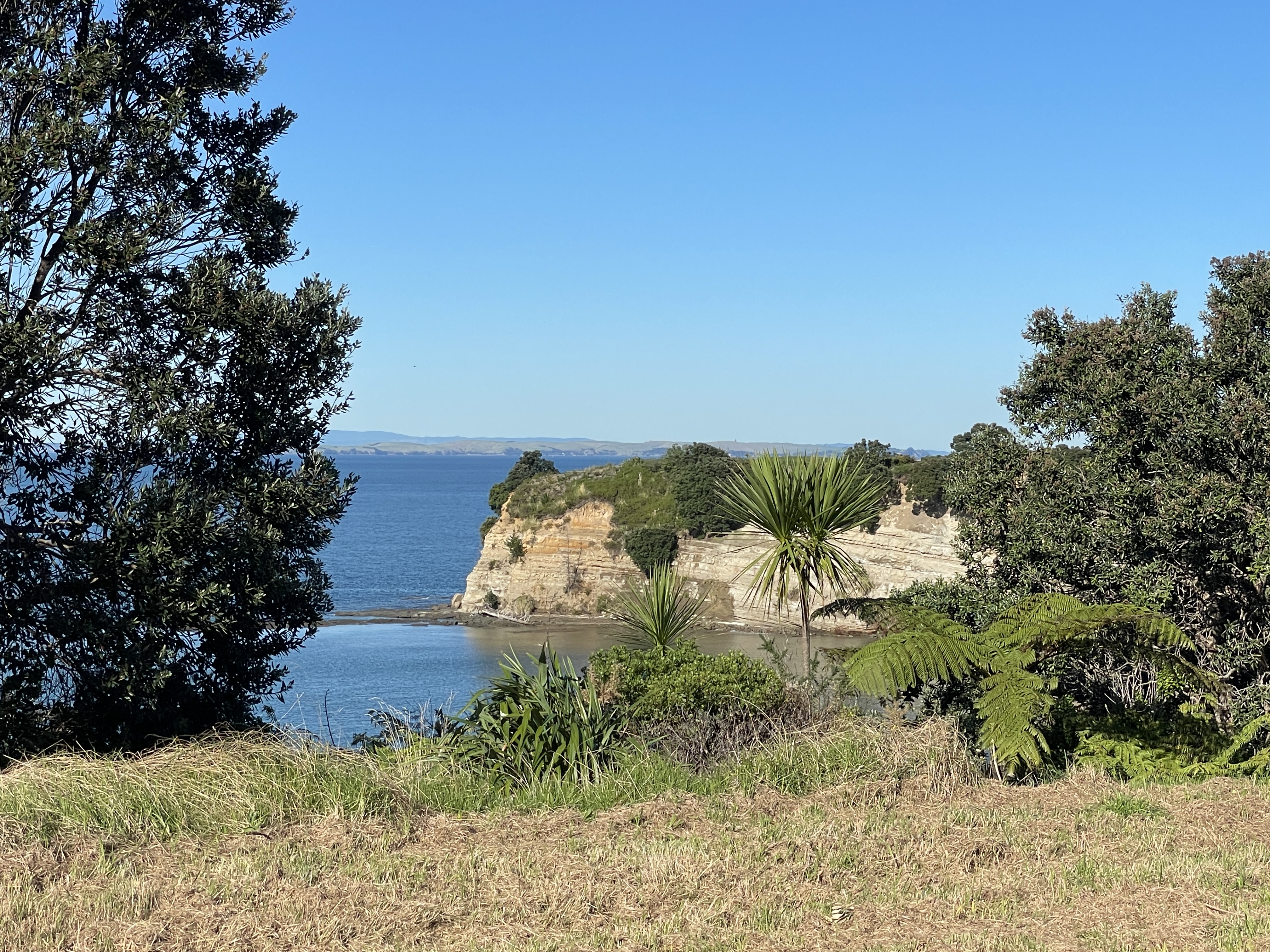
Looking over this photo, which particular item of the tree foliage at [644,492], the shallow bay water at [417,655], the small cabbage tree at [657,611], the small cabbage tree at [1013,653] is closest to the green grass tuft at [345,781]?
the small cabbage tree at [1013,653]

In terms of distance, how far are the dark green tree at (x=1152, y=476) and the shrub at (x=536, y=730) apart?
5.95 m

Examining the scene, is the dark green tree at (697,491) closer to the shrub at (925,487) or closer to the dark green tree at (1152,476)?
the shrub at (925,487)

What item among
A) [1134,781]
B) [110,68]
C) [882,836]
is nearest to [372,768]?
[882,836]

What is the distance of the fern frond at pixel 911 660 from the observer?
851 centimetres

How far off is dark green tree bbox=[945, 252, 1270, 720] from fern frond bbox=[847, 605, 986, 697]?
349 centimetres

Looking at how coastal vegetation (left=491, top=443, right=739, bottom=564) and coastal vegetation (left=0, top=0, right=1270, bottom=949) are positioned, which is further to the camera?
coastal vegetation (left=491, top=443, right=739, bottom=564)

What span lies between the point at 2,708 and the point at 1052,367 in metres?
11.4

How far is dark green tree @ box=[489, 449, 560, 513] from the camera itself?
7725 cm

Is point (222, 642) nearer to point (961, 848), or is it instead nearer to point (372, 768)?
point (372, 768)

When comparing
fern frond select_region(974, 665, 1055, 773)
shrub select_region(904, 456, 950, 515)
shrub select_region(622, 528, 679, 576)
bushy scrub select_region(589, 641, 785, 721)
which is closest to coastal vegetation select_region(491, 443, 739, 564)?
shrub select_region(622, 528, 679, 576)

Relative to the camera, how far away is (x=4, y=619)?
9.43 metres

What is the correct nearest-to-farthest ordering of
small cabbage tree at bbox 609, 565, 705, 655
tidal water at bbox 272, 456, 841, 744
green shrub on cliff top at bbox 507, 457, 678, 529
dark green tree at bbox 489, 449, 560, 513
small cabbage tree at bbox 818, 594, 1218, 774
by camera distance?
small cabbage tree at bbox 818, 594, 1218, 774
small cabbage tree at bbox 609, 565, 705, 655
tidal water at bbox 272, 456, 841, 744
green shrub on cliff top at bbox 507, 457, 678, 529
dark green tree at bbox 489, 449, 560, 513

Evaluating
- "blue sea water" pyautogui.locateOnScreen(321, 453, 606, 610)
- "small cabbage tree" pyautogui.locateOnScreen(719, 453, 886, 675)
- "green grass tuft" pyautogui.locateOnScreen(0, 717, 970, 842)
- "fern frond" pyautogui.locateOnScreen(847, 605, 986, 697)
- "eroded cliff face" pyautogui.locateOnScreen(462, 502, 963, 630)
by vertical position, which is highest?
"small cabbage tree" pyautogui.locateOnScreen(719, 453, 886, 675)

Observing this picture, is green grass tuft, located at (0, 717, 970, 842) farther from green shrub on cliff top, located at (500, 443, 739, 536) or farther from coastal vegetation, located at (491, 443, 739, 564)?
green shrub on cliff top, located at (500, 443, 739, 536)
